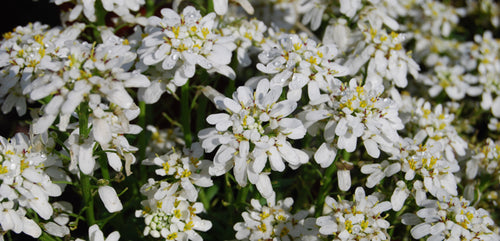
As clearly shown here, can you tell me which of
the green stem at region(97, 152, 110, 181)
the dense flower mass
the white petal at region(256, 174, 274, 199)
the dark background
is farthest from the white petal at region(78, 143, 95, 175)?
the dark background

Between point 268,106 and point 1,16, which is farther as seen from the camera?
point 1,16

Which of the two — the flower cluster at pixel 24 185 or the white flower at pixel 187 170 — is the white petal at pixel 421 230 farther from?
the flower cluster at pixel 24 185

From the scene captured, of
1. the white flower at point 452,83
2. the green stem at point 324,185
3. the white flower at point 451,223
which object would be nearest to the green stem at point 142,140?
the green stem at point 324,185

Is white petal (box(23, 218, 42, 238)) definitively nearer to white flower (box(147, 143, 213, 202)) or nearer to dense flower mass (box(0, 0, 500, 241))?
dense flower mass (box(0, 0, 500, 241))

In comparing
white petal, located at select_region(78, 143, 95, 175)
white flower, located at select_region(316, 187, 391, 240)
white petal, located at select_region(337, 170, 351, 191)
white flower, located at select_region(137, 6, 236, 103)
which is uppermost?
white flower, located at select_region(137, 6, 236, 103)

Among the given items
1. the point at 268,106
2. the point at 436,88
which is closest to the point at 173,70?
the point at 268,106

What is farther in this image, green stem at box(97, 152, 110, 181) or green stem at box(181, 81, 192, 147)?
green stem at box(181, 81, 192, 147)

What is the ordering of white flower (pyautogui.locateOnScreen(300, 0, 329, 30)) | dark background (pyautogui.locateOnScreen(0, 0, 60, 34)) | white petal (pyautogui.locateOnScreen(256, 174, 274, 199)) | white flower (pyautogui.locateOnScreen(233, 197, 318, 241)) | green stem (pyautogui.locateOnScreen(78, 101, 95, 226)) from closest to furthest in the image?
1. green stem (pyautogui.locateOnScreen(78, 101, 95, 226))
2. white petal (pyautogui.locateOnScreen(256, 174, 274, 199))
3. white flower (pyautogui.locateOnScreen(233, 197, 318, 241))
4. white flower (pyautogui.locateOnScreen(300, 0, 329, 30))
5. dark background (pyautogui.locateOnScreen(0, 0, 60, 34))

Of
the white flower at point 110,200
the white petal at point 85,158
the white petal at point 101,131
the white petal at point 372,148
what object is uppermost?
the white petal at point 101,131

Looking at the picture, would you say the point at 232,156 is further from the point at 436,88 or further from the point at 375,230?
the point at 436,88
